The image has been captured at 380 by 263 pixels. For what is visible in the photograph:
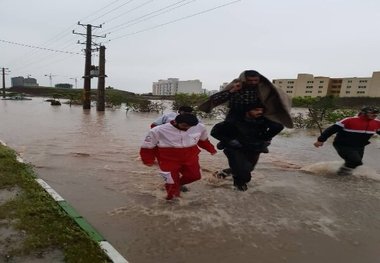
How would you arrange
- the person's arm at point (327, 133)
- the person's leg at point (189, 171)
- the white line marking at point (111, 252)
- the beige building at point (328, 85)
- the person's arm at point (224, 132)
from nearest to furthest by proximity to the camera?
the white line marking at point (111, 252) → the person's leg at point (189, 171) → the person's arm at point (224, 132) → the person's arm at point (327, 133) → the beige building at point (328, 85)

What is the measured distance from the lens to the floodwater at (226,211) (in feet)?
13.3

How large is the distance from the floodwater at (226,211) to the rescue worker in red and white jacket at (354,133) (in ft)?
1.45

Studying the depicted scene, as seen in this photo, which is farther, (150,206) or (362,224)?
(150,206)

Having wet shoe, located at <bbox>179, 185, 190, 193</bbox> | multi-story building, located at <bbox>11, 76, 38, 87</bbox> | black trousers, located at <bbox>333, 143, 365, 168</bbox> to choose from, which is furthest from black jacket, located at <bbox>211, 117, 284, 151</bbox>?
multi-story building, located at <bbox>11, 76, 38, 87</bbox>

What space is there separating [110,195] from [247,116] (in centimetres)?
231

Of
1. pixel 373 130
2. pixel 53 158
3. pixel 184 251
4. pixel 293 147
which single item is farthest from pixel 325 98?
pixel 184 251

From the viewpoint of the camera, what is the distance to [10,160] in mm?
7191

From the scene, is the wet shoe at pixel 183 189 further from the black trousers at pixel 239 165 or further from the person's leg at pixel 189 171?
the black trousers at pixel 239 165

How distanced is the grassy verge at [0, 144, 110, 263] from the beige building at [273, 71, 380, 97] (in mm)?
57196

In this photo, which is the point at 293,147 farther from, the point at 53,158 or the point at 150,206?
the point at 150,206

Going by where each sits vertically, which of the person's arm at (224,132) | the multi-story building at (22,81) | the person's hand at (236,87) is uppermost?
the person's hand at (236,87)

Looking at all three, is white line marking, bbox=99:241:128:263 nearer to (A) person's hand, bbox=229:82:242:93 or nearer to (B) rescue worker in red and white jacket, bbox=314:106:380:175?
(A) person's hand, bbox=229:82:242:93

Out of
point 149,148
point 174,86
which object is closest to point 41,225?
point 149,148

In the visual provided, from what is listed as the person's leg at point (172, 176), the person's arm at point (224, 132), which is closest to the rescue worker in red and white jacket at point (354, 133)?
the person's arm at point (224, 132)
